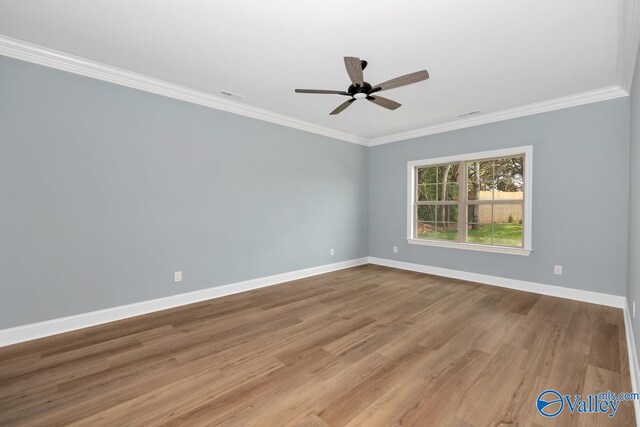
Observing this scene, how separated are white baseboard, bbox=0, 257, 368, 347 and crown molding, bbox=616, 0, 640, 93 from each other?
4.42 meters

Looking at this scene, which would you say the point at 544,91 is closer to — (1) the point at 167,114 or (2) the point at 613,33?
(2) the point at 613,33

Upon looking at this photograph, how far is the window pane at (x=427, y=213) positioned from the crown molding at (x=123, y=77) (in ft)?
9.47

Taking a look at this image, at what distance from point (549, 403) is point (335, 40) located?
3.07 metres

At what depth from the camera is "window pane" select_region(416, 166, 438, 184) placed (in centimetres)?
520

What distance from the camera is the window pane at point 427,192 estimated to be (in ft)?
17.1

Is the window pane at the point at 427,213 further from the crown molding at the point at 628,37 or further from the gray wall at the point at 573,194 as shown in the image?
the crown molding at the point at 628,37

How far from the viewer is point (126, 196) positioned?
121 inches

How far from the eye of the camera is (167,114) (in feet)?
11.0

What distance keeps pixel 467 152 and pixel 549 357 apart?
3.24 meters

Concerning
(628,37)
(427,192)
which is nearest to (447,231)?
(427,192)

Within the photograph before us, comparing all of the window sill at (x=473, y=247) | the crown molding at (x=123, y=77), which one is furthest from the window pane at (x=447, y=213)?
the crown molding at (x=123, y=77)

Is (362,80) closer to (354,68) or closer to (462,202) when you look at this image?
(354,68)

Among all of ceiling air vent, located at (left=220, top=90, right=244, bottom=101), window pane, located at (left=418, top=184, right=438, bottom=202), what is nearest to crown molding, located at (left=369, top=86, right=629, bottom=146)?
window pane, located at (left=418, top=184, right=438, bottom=202)

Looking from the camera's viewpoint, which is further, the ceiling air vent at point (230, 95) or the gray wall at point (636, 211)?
the ceiling air vent at point (230, 95)
